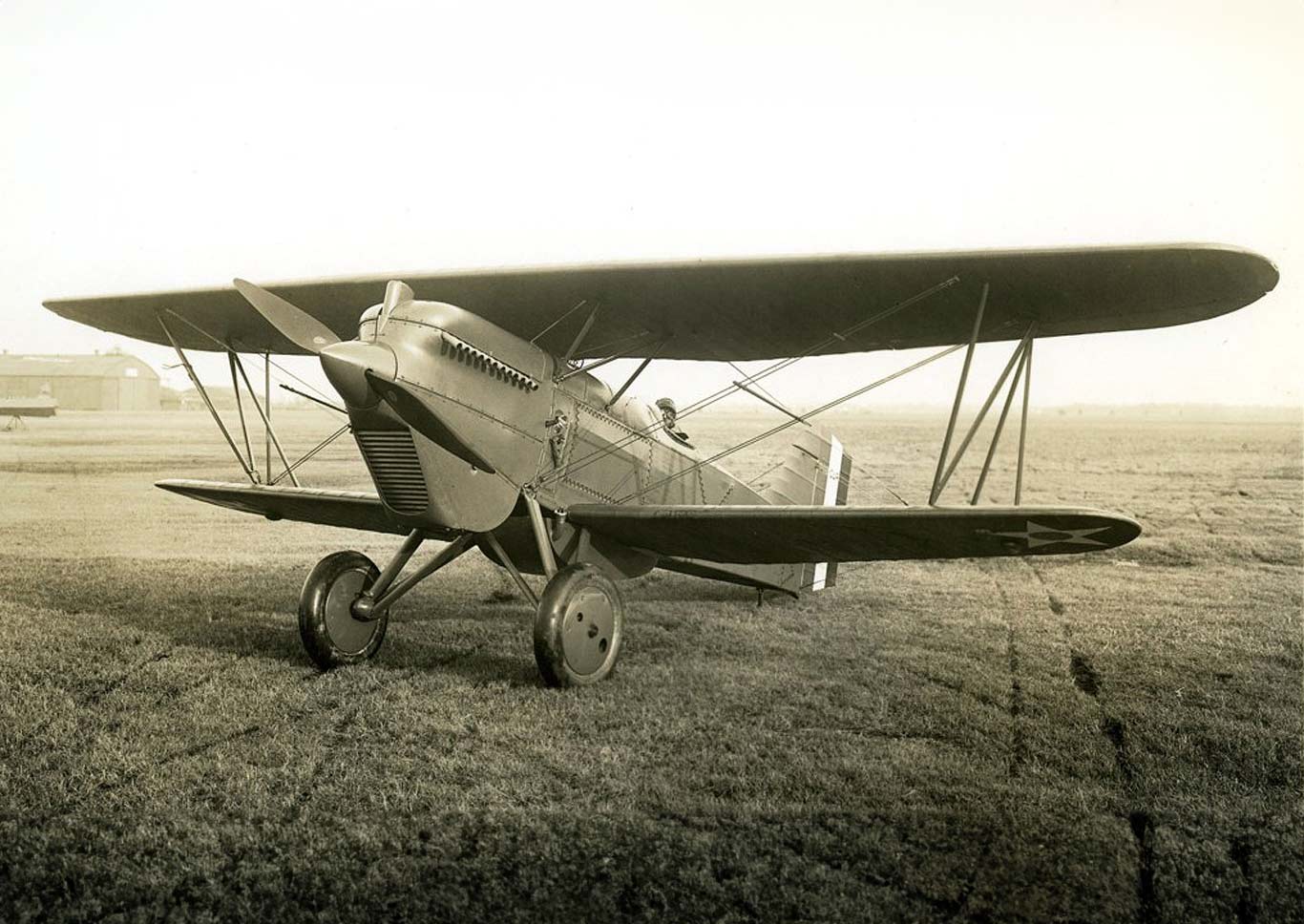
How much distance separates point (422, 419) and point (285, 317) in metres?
0.95

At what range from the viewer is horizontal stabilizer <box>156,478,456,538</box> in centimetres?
635

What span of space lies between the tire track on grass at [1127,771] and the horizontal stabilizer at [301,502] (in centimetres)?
453

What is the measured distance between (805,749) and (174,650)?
4.21 meters

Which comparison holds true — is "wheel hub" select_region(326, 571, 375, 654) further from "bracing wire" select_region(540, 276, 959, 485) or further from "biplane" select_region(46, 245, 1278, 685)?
"bracing wire" select_region(540, 276, 959, 485)

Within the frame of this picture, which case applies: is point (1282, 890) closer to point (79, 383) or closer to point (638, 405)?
point (638, 405)

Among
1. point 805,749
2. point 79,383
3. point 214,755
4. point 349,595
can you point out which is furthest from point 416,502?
point 79,383

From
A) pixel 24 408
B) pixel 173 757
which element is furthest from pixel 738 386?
pixel 24 408

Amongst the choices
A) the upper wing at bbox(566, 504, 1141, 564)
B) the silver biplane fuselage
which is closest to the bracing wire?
the silver biplane fuselage

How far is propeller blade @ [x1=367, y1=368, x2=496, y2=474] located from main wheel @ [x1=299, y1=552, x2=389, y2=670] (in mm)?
1375

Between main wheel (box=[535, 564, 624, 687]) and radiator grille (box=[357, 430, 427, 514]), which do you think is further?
main wheel (box=[535, 564, 624, 687])

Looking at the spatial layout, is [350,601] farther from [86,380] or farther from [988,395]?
[86,380]

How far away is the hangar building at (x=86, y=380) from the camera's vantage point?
1220 cm

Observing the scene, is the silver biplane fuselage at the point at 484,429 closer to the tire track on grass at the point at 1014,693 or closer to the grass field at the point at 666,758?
the grass field at the point at 666,758

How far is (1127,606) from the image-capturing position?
795 cm
